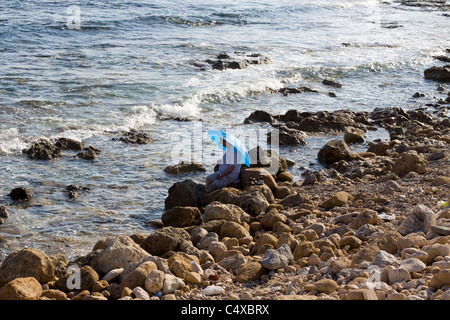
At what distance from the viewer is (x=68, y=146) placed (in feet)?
40.4

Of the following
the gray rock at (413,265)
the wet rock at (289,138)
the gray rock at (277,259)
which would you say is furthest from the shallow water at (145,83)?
the gray rock at (413,265)

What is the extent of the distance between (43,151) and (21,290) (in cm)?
642

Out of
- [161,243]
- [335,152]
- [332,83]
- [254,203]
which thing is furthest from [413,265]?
[332,83]

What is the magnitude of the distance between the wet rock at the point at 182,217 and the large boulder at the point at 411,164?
12.5ft

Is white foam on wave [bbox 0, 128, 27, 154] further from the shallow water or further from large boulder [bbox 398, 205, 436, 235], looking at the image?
large boulder [bbox 398, 205, 436, 235]

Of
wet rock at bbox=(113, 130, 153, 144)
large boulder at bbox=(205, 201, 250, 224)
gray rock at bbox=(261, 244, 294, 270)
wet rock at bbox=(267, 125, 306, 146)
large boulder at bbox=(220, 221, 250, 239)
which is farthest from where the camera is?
wet rock at bbox=(267, 125, 306, 146)

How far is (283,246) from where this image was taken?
21.5 feet

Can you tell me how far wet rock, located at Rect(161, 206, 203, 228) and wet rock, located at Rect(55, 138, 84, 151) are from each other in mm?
4160

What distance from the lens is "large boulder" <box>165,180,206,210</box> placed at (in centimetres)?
966

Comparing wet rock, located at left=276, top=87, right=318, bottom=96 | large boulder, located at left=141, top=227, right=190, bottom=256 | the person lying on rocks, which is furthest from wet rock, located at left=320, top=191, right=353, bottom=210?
wet rock, located at left=276, top=87, right=318, bottom=96

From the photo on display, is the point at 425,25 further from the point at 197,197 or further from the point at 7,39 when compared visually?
the point at 197,197

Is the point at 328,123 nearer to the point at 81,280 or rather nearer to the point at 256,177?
the point at 256,177

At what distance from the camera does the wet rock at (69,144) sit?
40.3 ft

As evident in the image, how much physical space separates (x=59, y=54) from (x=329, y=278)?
17.6m
